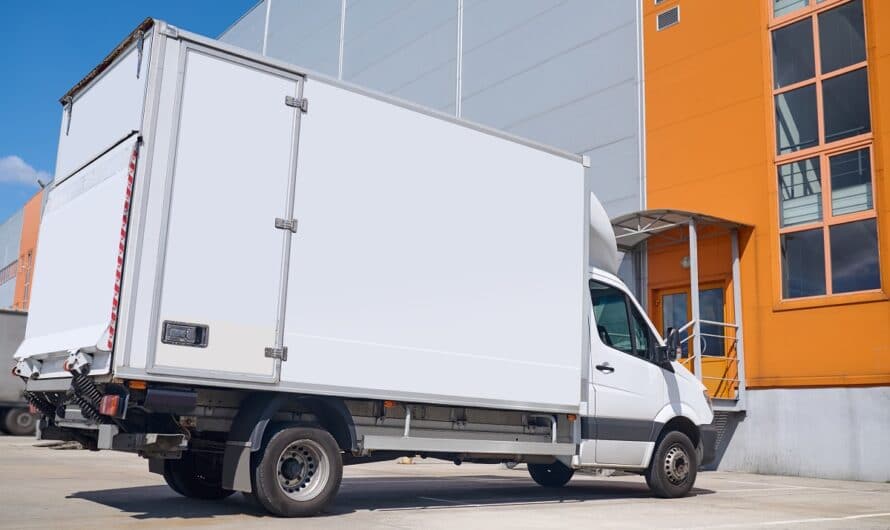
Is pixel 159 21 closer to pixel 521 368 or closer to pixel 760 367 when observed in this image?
pixel 521 368

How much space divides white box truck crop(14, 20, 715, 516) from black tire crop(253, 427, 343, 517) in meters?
0.02

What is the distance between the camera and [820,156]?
15.0 m

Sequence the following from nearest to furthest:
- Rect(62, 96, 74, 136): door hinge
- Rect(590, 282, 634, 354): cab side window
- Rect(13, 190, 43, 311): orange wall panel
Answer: Rect(62, 96, 74, 136): door hinge → Rect(590, 282, 634, 354): cab side window → Rect(13, 190, 43, 311): orange wall panel

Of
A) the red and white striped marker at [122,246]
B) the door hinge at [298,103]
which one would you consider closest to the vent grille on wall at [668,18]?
the door hinge at [298,103]

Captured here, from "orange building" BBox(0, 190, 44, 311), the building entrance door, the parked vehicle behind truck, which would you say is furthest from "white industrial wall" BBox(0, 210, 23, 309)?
the building entrance door

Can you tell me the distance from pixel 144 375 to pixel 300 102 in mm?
2590

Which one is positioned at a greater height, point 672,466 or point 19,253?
point 19,253

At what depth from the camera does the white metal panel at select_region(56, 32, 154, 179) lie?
22.4ft

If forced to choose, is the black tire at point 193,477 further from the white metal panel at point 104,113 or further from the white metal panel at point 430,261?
the white metal panel at point 104,113

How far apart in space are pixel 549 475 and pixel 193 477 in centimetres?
496

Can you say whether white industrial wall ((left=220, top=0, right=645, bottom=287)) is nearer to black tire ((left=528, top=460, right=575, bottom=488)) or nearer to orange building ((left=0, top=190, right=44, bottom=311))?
black tire ((left=528, top=460, right=575, bottom=488))

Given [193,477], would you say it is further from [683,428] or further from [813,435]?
[813,435]

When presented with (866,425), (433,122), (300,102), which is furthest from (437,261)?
(866,425)

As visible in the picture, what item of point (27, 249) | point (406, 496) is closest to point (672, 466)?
point (406, 496)
